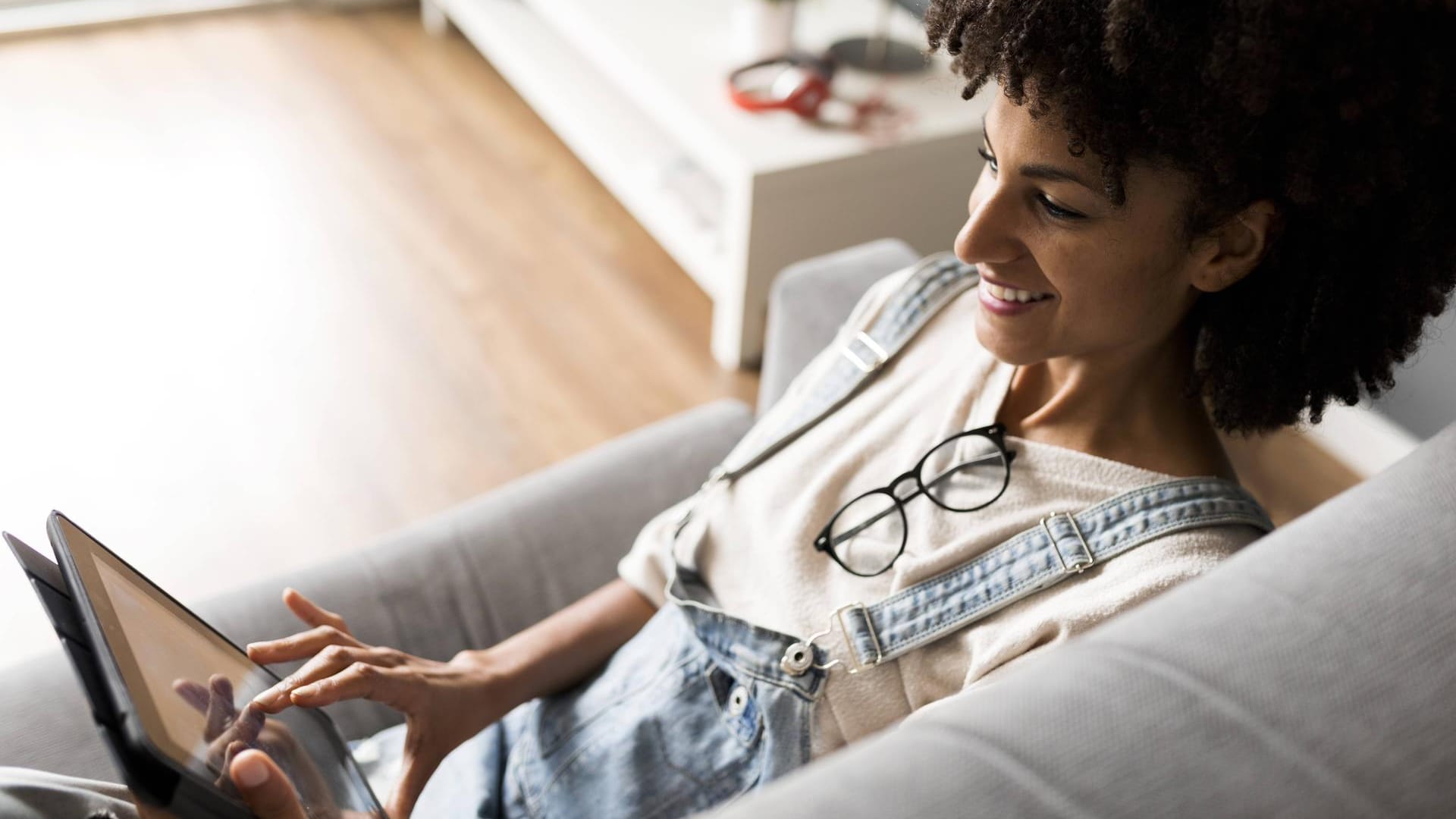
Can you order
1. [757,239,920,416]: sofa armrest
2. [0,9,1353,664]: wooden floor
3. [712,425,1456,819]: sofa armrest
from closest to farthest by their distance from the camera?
[712,425,1456,819]: sofa armrest < [757,239,920,416]: sofa armrest < [0,9,1353,664]: wooden floor

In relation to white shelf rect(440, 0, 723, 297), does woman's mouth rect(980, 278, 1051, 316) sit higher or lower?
higher

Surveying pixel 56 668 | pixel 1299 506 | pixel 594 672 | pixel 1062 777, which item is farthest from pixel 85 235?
pixel 1062 777

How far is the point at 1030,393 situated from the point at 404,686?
20.9 inches

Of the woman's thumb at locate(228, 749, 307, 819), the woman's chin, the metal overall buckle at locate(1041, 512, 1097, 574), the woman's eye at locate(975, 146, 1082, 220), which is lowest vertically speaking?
the woman's thumb at locate(228, 749, 307, 819)

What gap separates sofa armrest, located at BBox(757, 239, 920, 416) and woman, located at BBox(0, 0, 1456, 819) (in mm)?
226

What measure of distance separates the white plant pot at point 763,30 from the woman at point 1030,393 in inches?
52.7

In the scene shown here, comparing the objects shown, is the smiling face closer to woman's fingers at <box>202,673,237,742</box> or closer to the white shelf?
woman's fingers at <box>202,673,237,742</box>

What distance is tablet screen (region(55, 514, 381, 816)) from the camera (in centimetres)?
66

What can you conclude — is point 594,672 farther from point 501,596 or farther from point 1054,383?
point 1054,383

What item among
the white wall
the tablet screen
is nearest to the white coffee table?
the white wall

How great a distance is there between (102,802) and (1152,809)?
64 cm

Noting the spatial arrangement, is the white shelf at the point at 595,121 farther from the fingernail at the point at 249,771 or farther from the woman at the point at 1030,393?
the fingernail at the point at 249,771

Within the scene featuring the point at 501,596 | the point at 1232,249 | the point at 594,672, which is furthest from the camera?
the point at 501,596

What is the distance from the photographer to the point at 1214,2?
2.34 feet
